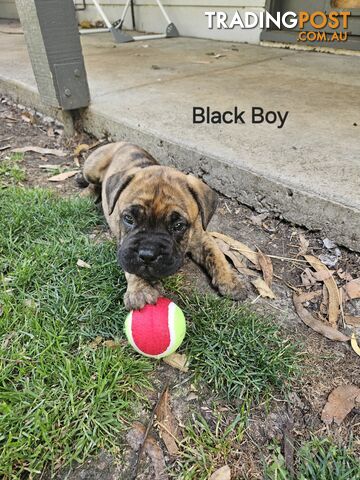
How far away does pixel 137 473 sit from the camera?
1.87m

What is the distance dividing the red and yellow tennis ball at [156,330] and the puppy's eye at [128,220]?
0.65 meters

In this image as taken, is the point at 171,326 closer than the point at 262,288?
Yes

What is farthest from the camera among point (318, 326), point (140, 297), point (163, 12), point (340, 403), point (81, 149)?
point (163, 12)

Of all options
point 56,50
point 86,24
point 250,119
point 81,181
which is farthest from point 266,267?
point 86,24

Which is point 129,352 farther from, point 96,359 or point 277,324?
point 277,324

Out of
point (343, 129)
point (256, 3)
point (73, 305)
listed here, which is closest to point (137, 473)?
point (73, 305)

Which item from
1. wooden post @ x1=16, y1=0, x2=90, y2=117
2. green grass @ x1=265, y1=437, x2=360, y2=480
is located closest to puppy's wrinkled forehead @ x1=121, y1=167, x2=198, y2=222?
green grass @ x1=265, y1=437, x2=360, y2=480

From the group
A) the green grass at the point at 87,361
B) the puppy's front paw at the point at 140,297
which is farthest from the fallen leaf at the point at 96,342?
the puppy's front paw at the point at 140,297

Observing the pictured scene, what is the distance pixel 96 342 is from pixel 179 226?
0.93 m

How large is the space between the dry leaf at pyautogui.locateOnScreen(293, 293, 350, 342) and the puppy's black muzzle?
93 cm

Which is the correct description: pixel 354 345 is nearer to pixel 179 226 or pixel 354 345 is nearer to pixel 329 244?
pixel 329 244

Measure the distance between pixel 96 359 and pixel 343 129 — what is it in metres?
3.20

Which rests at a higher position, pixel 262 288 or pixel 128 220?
pixel 128 220

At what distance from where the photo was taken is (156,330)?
219cm
